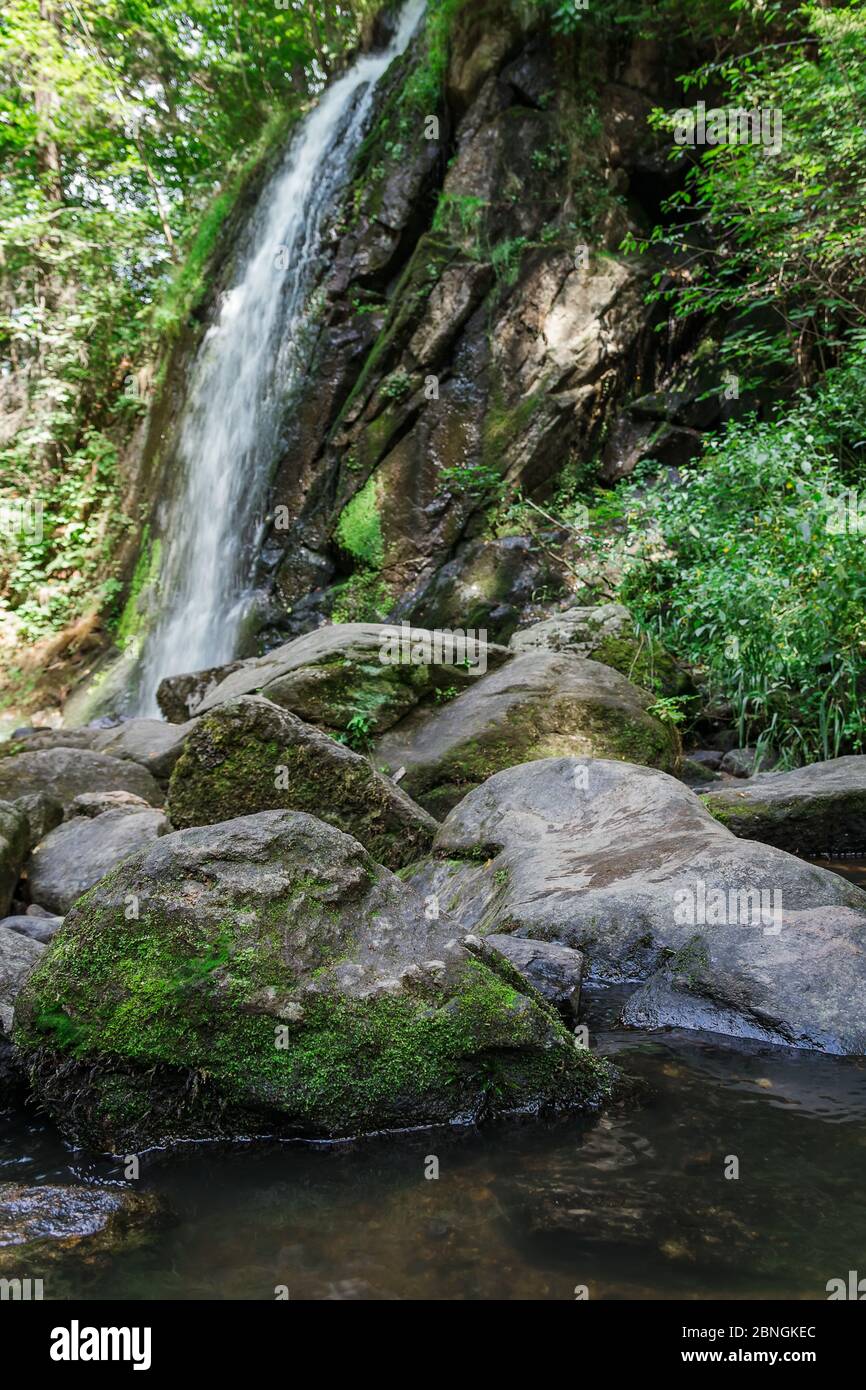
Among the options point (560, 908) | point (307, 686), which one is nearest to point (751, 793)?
point (560, 908)

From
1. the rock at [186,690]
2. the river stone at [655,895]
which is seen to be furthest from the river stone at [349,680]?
the rock at [186,690]

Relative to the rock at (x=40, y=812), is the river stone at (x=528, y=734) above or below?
above

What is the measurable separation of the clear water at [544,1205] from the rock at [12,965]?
332mm

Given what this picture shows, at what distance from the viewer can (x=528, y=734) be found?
21.1 ft

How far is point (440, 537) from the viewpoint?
12.9 m

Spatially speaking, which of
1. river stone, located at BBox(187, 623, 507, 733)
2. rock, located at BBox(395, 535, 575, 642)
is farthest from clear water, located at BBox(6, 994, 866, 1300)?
rock, located at BBox(395, 535, 575, 642)

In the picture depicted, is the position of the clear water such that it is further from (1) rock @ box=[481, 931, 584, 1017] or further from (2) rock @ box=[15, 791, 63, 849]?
(2) rock @ box=[15, 791, 63, 849]

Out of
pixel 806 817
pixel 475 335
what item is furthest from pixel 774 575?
pixel 475 335

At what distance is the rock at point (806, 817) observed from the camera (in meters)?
5.83

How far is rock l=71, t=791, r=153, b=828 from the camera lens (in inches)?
251

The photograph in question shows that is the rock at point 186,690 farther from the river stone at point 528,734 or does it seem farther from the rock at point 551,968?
the rock at point 551,968

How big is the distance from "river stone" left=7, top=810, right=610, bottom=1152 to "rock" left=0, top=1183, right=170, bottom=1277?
1.06 ft

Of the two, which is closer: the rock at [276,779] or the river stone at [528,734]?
the rock at [276,779]
